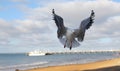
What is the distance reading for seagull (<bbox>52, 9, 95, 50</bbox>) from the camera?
14.5 metres

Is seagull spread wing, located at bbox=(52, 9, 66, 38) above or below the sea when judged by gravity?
above

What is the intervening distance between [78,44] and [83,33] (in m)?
1.10

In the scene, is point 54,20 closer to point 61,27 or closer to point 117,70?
point 61,27

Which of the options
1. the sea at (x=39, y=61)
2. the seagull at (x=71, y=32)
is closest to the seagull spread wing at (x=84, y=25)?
the seagull at (x=71, y=32)

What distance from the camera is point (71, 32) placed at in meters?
15.1

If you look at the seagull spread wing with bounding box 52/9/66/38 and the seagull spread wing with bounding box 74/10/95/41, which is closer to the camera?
the seagull spread wing with bounding box 74/10/95/41

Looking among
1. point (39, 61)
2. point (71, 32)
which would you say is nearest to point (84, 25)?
point (71, 32)

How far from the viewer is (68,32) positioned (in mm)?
15289

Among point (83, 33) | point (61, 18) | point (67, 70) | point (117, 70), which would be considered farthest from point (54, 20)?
point (67, 70)

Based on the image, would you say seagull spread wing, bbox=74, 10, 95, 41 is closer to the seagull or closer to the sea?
the seagull

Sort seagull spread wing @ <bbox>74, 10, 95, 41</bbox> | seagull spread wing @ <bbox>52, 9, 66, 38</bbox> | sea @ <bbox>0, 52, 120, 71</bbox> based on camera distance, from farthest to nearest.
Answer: sea @ <bbox>0, 52, 120, 71</bbox> → seagull spread wing @ <bbox>52, 9, 66, 38</bbox> → seagull spread wing @ <bbox>74, 10, 95, 41</bbox>

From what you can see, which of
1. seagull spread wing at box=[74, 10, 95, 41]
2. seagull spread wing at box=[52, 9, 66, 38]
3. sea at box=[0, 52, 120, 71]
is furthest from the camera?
sea at box=[0, 52, 120, 71]

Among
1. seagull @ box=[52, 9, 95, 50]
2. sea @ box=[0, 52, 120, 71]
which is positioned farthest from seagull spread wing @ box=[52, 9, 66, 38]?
sea @ box=[0, 52, 120, 71]

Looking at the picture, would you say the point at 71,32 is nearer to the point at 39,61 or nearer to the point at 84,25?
the point at 84,25
